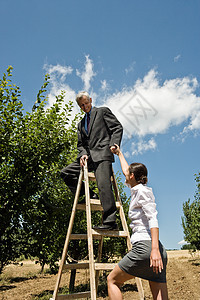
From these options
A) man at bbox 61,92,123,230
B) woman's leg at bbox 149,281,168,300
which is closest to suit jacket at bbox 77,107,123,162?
man at bbox 61,92,123,230

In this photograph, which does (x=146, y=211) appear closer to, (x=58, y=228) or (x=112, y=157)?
(x=112, y=157)

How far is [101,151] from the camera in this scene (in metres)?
4.34

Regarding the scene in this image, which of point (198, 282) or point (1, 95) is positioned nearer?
point (1, 95)

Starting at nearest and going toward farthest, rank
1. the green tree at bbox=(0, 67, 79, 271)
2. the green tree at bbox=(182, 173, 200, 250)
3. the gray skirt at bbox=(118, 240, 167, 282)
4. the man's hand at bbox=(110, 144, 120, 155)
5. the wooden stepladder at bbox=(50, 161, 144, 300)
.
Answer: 1. the gray skirt at bbox=(118, 240, 167, 282)
2. the wooden stepladder at bbox=(50, 161, 144, 300)
3. the man's hand at bbox=(110, 144, 120, 155)
4. the green tree at bbox=(0, 67, 79, 271)
5. the green tree at bbox=(182, 173, 200, 250)

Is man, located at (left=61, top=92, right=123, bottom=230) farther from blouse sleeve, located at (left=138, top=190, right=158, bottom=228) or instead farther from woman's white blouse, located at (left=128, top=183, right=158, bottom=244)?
blouse sleeve, located at (left=138, top=190, right=158, bottom=228)

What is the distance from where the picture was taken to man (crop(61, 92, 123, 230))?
404 centimetres

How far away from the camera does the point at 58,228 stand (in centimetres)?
1027

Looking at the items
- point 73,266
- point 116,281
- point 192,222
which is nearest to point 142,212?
point 116,281

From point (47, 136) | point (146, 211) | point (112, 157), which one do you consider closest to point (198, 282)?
point (47, 136)

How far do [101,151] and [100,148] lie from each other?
0.06 meters

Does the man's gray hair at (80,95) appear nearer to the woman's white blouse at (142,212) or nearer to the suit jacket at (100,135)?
the suit jacket at (100,135)

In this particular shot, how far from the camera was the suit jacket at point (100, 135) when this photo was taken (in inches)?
170

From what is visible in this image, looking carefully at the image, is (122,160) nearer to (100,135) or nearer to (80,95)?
(100,135)

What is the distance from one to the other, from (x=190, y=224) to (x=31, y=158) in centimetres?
1926
